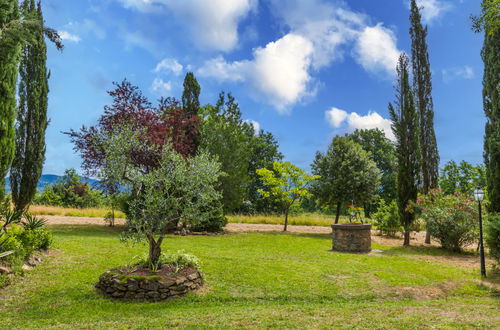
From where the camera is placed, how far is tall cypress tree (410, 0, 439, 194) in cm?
1842

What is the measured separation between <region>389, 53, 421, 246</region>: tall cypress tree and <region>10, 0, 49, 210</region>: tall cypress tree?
17.0 metres

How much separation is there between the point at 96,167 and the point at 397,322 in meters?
14.4

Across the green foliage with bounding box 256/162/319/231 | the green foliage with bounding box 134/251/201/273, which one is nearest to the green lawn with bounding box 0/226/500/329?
the green foliage with bounding box 134/251/201/273

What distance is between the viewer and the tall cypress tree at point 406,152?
16.5 meters

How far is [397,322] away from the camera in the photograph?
216 inches

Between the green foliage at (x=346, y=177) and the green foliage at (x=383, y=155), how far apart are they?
1379 cm

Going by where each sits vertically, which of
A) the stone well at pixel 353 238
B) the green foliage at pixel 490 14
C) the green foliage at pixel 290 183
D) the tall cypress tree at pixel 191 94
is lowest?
the stone well at pixel 353 238

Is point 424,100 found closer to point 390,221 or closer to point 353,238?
point 390,221

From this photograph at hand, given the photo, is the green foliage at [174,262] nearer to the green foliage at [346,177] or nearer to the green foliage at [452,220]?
the green foliage at [452,220]

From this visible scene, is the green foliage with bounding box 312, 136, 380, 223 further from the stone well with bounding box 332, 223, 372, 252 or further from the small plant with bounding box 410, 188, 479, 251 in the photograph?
Answer: the stone well with bounding box 332, 223, 372, 252

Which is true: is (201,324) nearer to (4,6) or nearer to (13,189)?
(4,6)

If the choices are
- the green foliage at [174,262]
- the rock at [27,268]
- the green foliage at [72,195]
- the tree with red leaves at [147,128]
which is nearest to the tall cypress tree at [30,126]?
the tree with red leaves at [147,128]

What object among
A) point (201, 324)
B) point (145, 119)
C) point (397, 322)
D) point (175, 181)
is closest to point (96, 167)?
point (145, 119)

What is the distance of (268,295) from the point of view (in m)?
7.26
